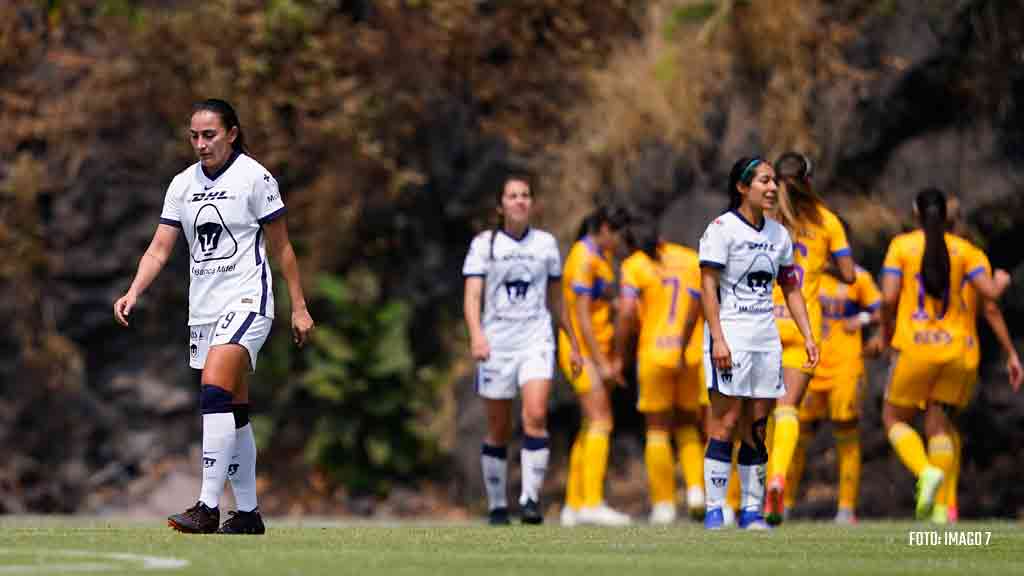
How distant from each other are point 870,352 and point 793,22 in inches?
277

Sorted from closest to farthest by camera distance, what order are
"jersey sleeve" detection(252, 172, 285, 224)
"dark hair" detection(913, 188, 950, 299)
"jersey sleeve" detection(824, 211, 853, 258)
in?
"jersey sleeve" detection(252, 172, 285, 224) → "jersey sleeve" detection(824, 211, 853, 258) → "dark hair" detection(913, 188, 950, 299)

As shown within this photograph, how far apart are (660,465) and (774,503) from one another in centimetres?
322

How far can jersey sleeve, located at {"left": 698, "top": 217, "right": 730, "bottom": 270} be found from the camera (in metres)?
12.3

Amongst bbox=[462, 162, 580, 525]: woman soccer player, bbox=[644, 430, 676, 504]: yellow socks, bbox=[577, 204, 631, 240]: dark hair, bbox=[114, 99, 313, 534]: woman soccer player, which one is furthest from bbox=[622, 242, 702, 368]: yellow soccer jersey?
bbox=[114, 99, 313, 534]: woman soccer player

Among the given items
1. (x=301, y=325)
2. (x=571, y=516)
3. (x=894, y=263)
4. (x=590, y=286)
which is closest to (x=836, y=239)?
(x=894, y=263)

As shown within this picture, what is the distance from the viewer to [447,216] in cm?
2516

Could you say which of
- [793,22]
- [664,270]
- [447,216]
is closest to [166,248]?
[664,270]

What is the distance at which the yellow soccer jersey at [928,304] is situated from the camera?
15312mm

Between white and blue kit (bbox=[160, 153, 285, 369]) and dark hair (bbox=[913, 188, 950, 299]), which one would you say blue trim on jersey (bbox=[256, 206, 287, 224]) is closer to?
white and blue kit (bbox=[160, 153, 285, 369])

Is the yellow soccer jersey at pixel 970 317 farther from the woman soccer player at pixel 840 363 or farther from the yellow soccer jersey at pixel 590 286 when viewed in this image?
the yellow soccer jersey at pixel 590 286

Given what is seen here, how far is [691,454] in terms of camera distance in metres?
16.3

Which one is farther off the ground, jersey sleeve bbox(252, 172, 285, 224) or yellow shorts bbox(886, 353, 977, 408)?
jersey sleeve bbox(252, 172, 285, 224)

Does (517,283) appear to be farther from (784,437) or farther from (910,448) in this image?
(910,448)

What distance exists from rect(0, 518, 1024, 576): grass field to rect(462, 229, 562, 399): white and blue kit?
2568 millimetres
